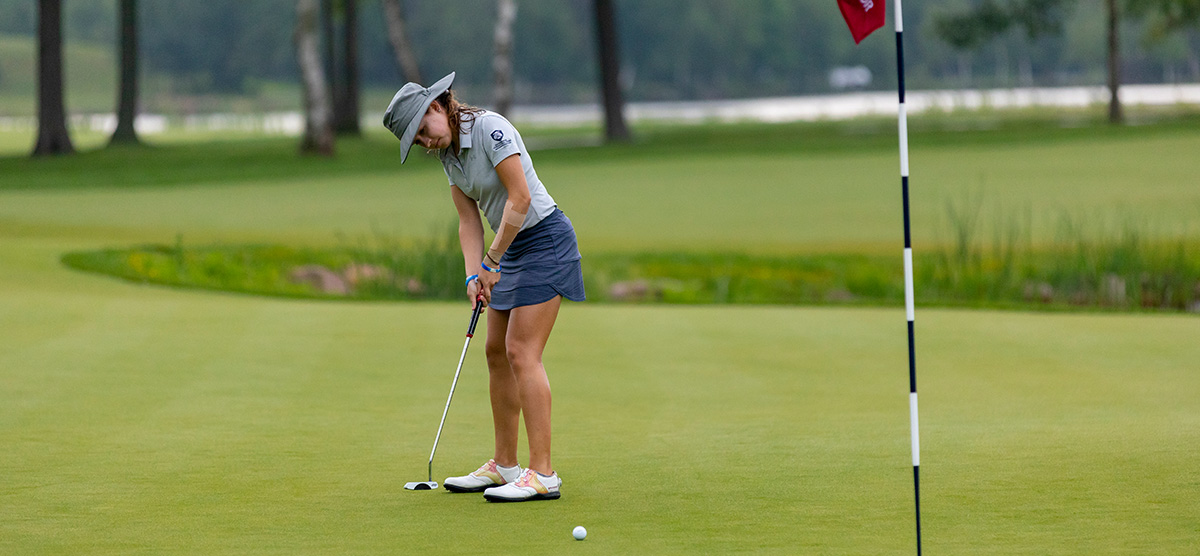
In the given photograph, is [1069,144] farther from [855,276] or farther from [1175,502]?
[1175,502]

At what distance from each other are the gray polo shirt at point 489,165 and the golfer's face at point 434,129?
0.06 metres

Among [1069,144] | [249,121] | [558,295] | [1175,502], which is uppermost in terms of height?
[249,121]

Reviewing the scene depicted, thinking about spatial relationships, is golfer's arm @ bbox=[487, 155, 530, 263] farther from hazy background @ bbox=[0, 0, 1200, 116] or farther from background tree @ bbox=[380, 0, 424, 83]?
hazy background @ bbox=[0, 0, 1200, 116]

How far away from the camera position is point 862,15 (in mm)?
5523

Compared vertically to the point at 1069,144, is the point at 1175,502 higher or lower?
lower

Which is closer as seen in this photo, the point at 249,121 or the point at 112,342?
the point at 112,342

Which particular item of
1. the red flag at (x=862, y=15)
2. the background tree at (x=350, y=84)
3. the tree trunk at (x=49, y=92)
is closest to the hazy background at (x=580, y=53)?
the background tree at (x=350, y=84)

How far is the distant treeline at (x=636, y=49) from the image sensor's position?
142m

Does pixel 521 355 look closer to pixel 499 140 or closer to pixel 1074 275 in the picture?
pixel 499 140

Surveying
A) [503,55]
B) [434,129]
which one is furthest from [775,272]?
[503,55]

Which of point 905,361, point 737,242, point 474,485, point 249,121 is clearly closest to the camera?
point 474,485

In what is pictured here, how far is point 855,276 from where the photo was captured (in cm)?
1593

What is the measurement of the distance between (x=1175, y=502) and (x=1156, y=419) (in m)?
1.93

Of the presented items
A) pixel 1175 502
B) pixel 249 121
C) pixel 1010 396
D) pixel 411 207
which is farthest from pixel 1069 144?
pixel 249 121
